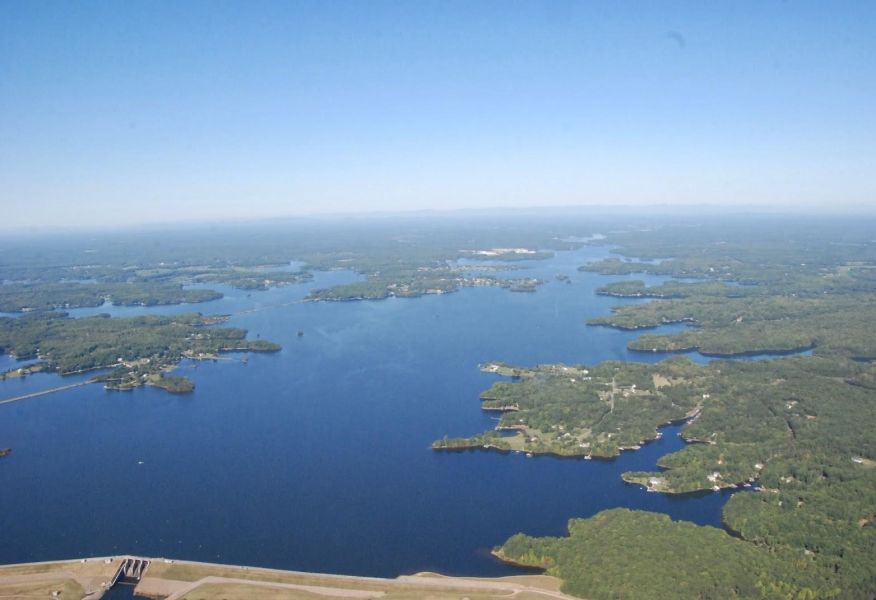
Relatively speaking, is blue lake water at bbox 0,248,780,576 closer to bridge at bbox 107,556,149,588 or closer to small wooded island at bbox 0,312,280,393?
bridge at bbox 107,556,149,588

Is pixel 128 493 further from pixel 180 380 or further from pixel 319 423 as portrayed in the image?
pixel 180 380

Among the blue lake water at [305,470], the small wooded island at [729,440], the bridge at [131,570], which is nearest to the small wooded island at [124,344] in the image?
the blue lake water at [305,470]

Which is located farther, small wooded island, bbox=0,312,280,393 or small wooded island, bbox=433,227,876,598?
small wooded island, bbox=0,312,280,393

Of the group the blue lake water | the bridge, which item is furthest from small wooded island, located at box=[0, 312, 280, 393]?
the bridge

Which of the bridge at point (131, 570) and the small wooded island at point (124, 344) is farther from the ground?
the small wooded island at point (124, 344)

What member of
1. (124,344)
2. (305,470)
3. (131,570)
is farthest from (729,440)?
(124,344)

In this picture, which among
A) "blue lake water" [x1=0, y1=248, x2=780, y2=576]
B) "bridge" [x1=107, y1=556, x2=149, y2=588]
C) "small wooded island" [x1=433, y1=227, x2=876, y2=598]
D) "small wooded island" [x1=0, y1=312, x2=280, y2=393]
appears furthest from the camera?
"small wooded island" [x1=0, y1=312, x2=280, y2=393]

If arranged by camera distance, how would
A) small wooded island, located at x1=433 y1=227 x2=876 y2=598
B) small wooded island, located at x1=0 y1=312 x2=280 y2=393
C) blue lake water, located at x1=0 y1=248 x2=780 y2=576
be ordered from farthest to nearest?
small wooded island, located at x1=0 y1=312 x2=280 y2=393 → blue lake water, located at x1=0 y1=248 x2=780 y2=576 → small wooded island, located at x1=433 y1=227 x2=876 y2=598

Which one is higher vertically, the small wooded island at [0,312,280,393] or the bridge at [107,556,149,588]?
the small wooded island at [0,312,280,393]

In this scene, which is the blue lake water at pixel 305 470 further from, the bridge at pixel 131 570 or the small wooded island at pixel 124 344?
the small wooded island at pixel 124 344
